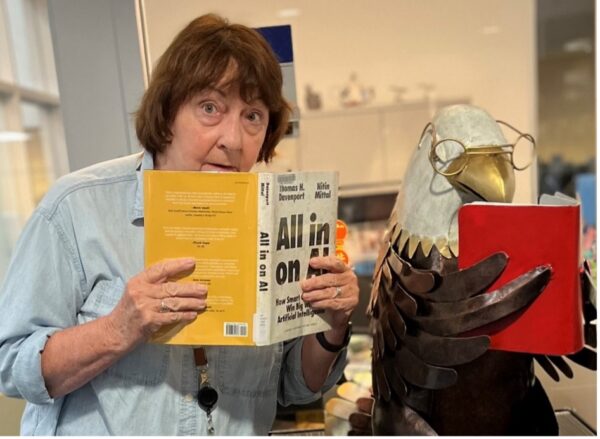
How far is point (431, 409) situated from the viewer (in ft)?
2.39

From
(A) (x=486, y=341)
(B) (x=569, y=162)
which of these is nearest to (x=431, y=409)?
(A) (x=486, y=341)

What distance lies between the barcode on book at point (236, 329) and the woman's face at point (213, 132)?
0.20m

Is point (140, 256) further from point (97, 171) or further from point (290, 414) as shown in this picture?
point (290, 414)

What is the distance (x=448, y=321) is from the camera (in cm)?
68

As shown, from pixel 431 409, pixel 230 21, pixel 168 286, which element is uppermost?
pixel 230 21

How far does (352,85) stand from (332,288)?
2225mm

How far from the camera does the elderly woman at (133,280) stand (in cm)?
63

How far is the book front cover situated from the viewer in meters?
0.60

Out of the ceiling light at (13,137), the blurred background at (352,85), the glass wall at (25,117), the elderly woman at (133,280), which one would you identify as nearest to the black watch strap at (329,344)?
the elderly woman at (133,280)

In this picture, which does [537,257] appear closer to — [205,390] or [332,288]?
[332,288]

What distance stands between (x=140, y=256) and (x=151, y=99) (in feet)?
0.67

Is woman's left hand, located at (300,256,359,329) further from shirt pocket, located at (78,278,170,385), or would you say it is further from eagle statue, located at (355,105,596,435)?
shirt pocket, located at (78,278,170,385)

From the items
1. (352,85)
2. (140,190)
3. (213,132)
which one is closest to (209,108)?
(213,132)

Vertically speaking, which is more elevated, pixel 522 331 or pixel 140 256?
pixel 140 256
